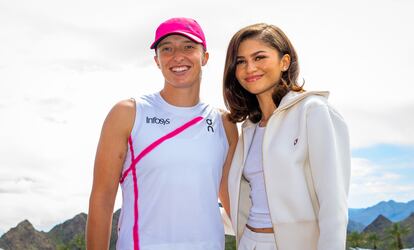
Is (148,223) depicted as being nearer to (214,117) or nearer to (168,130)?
(168,130)

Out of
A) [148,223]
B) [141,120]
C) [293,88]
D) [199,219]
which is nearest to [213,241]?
[199,219]

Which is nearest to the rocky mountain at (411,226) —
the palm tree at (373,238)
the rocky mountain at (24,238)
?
the palm tree at (373,238)

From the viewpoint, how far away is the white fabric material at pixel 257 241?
4832 mm

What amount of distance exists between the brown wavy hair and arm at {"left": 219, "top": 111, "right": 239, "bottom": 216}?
80 mm

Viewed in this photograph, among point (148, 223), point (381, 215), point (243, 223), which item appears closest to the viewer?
point (148, 223)

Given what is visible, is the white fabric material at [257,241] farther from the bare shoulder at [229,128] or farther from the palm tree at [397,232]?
the palm tree at [397,232]

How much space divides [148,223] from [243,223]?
3.42 ft

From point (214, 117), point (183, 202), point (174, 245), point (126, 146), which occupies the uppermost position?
point (214, 117)

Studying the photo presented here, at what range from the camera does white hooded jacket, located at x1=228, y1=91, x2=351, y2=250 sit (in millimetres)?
4316

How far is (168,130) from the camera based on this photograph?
5.16 m

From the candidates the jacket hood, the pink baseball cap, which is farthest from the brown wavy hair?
the pink baseball cap

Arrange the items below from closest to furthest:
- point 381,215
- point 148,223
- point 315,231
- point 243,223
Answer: point 315,231 → point 148,223 → point 243,223 → point 381,215

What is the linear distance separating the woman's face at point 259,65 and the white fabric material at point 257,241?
1.38m

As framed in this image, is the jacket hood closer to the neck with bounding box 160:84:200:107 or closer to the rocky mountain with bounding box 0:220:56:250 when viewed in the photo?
the neck with bounding box 160:84:200:107
